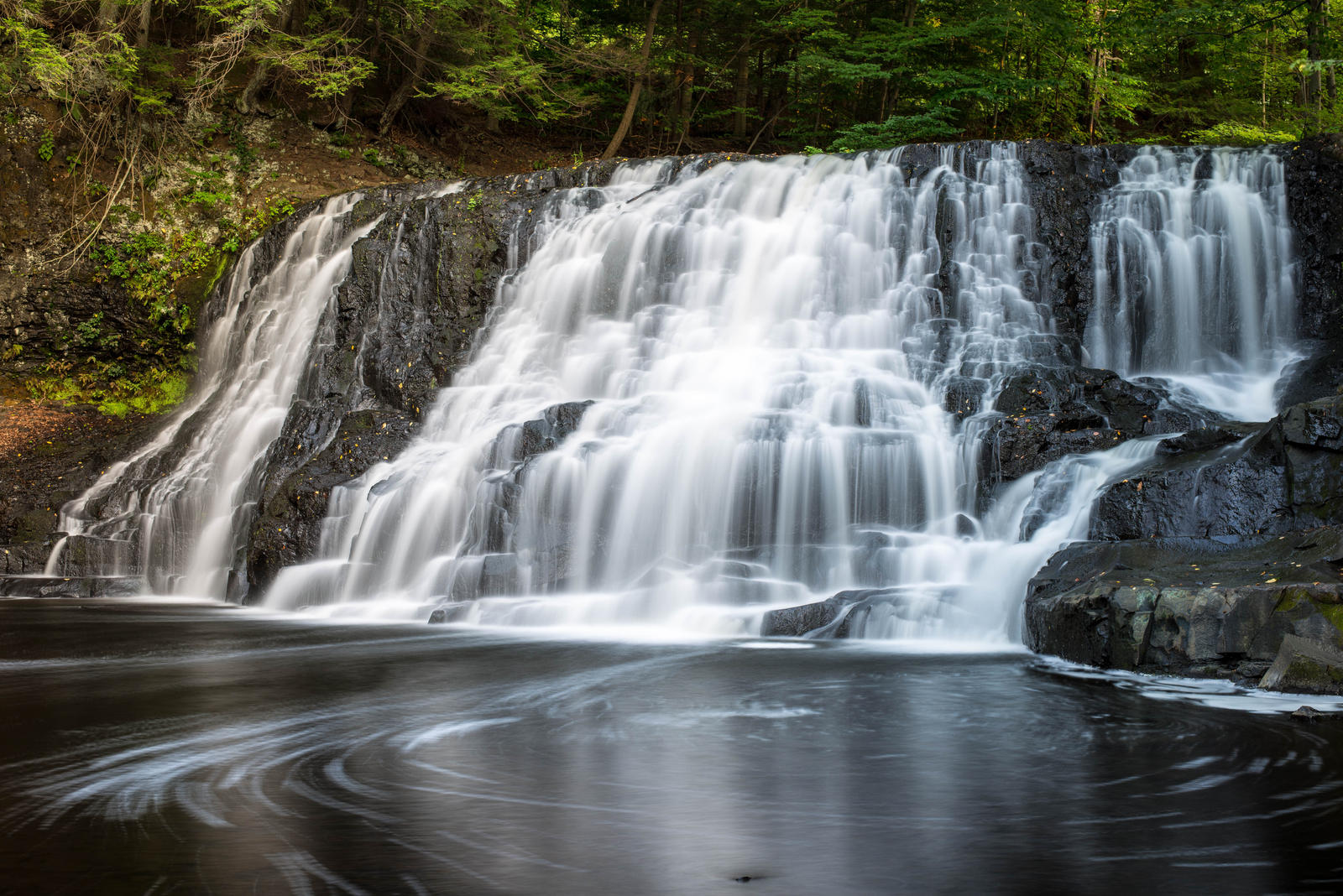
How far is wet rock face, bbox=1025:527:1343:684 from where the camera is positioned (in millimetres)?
6586

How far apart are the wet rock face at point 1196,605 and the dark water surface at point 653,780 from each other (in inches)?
18.6

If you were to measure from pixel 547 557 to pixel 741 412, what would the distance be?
Result: 2795 millimetres

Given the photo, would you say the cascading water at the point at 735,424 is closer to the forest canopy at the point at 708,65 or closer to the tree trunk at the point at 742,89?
the forest canopy at the point at 708,65

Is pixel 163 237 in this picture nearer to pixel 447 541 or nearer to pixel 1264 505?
pixel 447 541

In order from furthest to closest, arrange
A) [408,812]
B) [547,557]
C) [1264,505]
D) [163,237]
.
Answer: [163,237], [547,557], [1264,505], [408,812]

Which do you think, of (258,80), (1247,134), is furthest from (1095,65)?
(258,80)

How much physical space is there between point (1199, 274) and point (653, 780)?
1227cm

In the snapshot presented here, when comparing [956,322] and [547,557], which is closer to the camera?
[547,557]

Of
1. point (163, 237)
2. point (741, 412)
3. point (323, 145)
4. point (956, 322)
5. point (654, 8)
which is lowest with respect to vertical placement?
point (741, 412)

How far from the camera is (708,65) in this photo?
24438 mm

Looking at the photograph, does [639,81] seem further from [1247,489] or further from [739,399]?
[1247,489]

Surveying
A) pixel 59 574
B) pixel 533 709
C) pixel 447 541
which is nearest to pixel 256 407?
pixel 59 574

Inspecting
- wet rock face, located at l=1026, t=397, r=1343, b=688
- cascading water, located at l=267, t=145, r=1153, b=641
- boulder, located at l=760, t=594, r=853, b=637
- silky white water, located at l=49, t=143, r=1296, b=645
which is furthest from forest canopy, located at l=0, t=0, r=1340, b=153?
boulder, located at l=760, t=594, r=853, b=637

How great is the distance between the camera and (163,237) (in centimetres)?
2083
